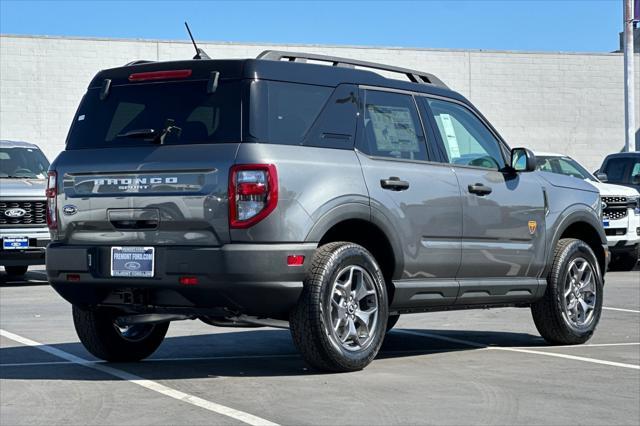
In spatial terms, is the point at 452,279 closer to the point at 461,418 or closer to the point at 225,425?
the point at 461,418

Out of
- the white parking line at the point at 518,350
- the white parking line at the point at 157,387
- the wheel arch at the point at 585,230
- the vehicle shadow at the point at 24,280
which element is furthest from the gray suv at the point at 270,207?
the vehicle shadow at the point at 24,280

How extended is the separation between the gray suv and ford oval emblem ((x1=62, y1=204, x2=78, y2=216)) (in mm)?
13

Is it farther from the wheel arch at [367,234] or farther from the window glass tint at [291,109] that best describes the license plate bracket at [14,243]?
the window glass tint at [291,109]

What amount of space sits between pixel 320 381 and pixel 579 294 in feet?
11.0

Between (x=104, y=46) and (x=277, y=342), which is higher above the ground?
(x=104, y=46)

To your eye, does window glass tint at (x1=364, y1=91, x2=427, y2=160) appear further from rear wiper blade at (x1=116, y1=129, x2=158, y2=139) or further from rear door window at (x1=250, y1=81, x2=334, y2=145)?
rear wiper blade at (x1=116, y1=129, x2=158, y2=139)

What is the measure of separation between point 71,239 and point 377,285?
2.07 meters

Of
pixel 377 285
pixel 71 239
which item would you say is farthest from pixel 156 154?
pixel 377 285

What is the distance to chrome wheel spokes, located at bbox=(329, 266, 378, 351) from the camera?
820cm

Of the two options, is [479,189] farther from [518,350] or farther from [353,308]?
[353,308]

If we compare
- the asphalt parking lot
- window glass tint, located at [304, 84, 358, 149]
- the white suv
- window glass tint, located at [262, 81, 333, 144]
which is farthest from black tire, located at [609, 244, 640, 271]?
window glass tint, located at [262, 81, 333, 144]

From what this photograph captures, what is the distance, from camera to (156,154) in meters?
8.08

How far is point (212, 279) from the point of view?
7.77 metres

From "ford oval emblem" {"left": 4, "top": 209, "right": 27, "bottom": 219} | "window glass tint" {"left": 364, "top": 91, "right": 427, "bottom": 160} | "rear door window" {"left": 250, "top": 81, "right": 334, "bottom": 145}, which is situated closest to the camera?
"rear door window" {"left": 250, "top": 81, "right": 334, "bottom": 145}
